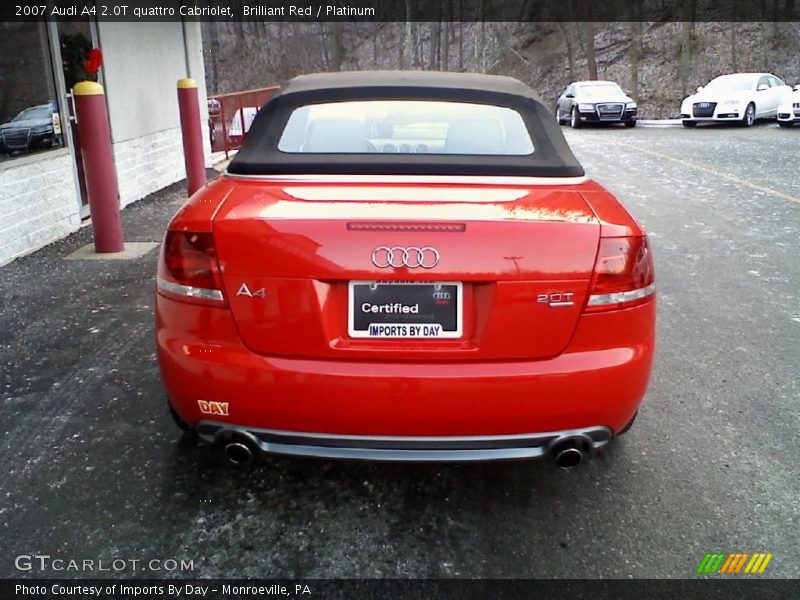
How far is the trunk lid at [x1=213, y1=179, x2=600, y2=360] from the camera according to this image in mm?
2457

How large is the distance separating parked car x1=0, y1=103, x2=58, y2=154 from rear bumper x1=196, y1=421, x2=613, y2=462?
227 inches

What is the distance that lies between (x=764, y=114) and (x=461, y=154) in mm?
23932

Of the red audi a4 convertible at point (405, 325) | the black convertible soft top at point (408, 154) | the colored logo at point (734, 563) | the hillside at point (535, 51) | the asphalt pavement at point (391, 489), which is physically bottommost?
the colored logo at point (734, 563)

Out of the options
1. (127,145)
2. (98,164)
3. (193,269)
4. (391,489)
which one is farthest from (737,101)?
(193,269)

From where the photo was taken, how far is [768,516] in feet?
9.56

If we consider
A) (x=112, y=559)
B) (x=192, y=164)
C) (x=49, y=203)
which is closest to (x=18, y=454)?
(x=112, y=559)

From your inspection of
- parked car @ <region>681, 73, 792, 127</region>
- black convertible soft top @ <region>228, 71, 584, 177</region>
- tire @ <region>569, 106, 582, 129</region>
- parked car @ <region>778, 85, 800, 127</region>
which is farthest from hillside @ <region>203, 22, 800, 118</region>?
black convertible soft top @ <region>228, 71, 584, 177</region>

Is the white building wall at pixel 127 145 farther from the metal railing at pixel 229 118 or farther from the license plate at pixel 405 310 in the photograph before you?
the license plate at pixel 405 310

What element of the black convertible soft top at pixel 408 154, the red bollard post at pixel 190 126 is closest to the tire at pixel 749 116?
the red bollard post at pixel 190 126

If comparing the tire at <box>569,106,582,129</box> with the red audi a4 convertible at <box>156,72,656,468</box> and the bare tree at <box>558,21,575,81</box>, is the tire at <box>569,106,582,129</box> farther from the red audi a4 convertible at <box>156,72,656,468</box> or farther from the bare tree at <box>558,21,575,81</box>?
the red audi a4 convertible at <box>156,72,656,468</box>

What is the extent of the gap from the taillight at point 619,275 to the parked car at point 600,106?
2307 centimetres

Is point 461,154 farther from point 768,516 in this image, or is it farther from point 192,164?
point 192,164

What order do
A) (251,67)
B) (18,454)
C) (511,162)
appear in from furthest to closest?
(251,67) → (18,454) → (511,162)

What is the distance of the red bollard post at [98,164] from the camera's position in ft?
22.1
